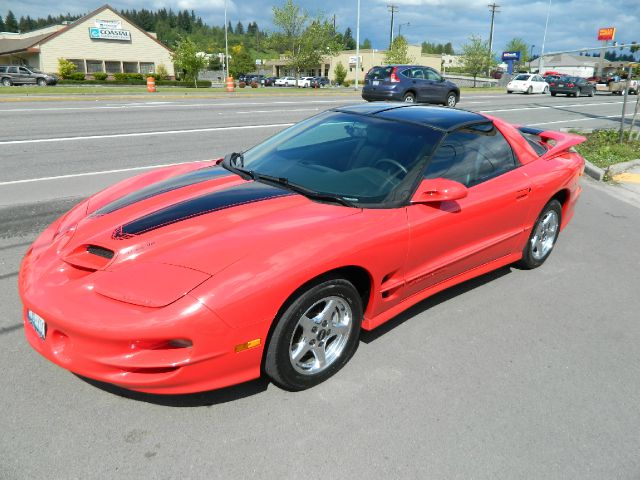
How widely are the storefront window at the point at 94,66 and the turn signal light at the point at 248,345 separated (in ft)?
216

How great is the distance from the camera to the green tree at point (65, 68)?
52.3m

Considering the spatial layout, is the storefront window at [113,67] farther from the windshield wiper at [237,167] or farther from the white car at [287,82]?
the windshield wiper at [237,167]

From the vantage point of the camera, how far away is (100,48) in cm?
5912

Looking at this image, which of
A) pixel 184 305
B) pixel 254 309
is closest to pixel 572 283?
pixel 254 309

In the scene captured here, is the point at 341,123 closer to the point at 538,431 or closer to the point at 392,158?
the point at 392,158

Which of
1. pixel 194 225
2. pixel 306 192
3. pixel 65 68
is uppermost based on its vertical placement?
pixel 65 68

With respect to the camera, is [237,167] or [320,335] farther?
[237,167]

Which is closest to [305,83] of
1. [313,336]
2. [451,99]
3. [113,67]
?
[113,67]

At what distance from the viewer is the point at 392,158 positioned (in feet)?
10.8

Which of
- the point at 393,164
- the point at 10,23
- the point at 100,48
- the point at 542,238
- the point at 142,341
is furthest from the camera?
the point at 10,23

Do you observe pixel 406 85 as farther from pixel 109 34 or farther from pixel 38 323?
pixel 109 34

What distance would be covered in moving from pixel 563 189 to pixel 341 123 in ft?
6.89

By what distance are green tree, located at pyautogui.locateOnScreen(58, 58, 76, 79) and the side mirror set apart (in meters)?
57.2

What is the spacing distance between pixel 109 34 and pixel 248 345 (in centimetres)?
6674
